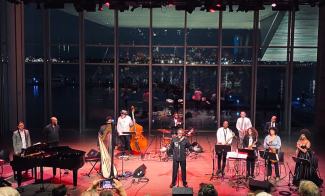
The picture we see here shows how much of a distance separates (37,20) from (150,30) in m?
5.65

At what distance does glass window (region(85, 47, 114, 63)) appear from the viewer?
14.8 meters

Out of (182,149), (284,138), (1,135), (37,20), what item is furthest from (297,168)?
(37,20)

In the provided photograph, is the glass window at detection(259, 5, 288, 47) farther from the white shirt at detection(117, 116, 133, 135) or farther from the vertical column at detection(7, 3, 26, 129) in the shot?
the vertical column at detection(7, 3, 26, 129)

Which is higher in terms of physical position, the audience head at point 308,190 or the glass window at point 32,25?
the glass window at point 32,25

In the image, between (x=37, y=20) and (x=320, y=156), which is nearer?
(x=320, y=156)

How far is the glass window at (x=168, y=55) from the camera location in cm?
1498

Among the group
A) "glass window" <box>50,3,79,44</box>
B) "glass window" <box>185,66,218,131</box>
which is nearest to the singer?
"glass window" <box>185,66,218,131</box>

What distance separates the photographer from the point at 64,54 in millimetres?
15062

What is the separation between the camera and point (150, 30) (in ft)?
48.3

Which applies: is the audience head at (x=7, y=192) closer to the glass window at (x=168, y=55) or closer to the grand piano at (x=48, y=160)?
the grand piano at (x=48, y=160)

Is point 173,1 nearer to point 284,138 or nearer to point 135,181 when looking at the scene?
point 135,181

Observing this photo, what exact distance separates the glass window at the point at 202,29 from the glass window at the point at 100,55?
11.7 ft

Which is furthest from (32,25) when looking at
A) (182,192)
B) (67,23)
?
(182,192)

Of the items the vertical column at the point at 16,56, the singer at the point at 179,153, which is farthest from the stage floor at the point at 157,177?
the vertical column at the point at 16,56
